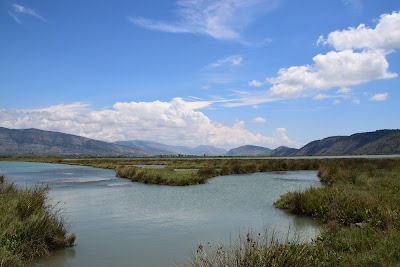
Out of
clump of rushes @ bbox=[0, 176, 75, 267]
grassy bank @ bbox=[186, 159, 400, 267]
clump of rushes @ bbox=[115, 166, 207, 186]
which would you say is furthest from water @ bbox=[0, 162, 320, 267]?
clump of rushes @ bbox=[115, 166, 207, 186]

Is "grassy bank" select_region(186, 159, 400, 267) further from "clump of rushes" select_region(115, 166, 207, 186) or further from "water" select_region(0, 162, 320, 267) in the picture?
"clump of rushes" select_region(115, 166, 207, 186)

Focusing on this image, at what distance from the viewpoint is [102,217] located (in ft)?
63.8

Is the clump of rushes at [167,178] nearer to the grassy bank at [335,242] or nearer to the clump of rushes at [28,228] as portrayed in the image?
the grassy bank at [335,242]

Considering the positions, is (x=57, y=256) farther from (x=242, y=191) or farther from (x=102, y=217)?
(x=242, y=191)

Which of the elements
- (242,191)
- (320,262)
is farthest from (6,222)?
(242,191)

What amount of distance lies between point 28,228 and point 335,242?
10185 mm

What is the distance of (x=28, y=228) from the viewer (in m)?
11.7

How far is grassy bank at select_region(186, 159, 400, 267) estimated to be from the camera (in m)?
7.60

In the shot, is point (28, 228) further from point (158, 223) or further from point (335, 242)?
point (335, 242)

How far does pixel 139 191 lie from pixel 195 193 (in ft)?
18.4

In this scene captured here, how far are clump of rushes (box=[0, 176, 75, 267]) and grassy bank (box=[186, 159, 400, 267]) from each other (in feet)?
17.5

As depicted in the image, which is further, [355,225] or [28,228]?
[355,225]

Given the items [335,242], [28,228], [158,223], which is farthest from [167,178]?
[335,242]

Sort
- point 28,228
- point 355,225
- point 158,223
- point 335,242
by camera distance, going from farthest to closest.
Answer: point 158,223
point 355,225
point 28,228
point 335,242
